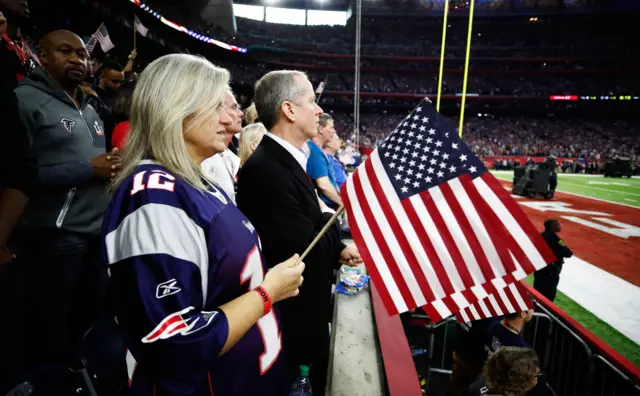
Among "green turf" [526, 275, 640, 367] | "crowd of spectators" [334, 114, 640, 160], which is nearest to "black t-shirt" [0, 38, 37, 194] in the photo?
"green turf" [526, 275, 640, 367]

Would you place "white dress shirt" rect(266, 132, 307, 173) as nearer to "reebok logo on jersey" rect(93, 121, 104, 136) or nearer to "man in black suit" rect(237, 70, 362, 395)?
"man in black suit" rect(237, 70, 362, 395)

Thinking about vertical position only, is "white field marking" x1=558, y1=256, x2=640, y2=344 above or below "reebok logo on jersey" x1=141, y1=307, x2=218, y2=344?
below

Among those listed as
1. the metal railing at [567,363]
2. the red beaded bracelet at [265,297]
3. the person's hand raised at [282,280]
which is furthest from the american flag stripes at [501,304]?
the red beaded bracelet at [265,297]

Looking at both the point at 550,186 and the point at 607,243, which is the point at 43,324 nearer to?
the point at 607,243

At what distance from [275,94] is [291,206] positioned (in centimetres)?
74

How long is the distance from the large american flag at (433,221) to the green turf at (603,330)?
172 inches

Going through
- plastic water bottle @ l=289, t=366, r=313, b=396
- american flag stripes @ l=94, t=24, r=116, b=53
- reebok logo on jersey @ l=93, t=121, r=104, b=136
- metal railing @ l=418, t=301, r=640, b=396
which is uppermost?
american flag stripes @ l=94, t=24, r=116, b=53

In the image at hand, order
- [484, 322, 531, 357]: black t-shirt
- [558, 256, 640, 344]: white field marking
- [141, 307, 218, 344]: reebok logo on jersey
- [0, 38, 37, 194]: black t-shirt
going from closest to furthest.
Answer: [141, 307, 218, 344]: reebok logo on jersey, [0, 38, 37, 194]: black t-shirt, [484, 322, 531, 357]: black t-shirt, [558, 256, 640, 344]: white field marking

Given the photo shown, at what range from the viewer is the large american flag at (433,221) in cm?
167

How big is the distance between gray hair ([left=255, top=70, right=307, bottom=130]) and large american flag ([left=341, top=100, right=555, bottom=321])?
654 mm

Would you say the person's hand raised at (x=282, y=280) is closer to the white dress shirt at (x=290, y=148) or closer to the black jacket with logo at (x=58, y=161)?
the white dress shirt at (x=290, y=148)

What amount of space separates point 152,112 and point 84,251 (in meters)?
1.70

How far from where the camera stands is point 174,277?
Result: 1.06 m

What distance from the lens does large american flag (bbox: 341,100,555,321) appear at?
1667 millimetres
